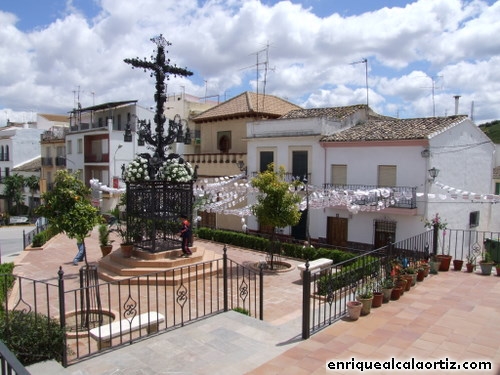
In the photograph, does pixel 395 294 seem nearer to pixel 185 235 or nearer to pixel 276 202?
pixel 276 202

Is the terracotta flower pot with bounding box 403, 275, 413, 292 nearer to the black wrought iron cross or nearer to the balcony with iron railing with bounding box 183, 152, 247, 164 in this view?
the black wrought iron cross

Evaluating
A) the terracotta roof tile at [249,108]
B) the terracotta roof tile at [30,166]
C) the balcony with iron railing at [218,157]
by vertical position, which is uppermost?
the terracotta roof tile at [249,108]

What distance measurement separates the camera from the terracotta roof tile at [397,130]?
694 inches

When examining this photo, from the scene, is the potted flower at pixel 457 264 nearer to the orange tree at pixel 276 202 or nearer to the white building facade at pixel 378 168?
the orange tree at pixel 276 202

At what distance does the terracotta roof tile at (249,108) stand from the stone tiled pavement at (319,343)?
18841 millimetres

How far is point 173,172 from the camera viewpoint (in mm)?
11891

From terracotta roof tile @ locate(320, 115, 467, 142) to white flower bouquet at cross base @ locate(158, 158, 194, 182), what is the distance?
32.3ft

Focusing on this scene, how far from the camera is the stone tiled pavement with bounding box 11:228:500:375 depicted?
5328mm

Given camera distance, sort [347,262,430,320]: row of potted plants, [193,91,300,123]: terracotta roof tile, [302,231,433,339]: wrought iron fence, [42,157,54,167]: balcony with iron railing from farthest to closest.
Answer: [42,157,54,167]: balcony with iron railing → [193,91,300,123]: terracotta roof tile → [347,262,430,320]: row of potted plants → [302,231,433,339]: wrought iron fence

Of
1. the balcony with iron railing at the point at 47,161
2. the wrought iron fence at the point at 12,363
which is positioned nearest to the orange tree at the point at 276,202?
the wrought iron fence at the point at 12,363

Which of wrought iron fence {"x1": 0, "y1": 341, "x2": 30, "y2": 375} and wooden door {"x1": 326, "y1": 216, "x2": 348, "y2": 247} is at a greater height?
wrought iron fence {"x1": 0, "y1": 341, "x2": 30, "y2": 375}

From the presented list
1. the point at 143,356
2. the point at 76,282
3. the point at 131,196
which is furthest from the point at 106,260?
the point at 143,356

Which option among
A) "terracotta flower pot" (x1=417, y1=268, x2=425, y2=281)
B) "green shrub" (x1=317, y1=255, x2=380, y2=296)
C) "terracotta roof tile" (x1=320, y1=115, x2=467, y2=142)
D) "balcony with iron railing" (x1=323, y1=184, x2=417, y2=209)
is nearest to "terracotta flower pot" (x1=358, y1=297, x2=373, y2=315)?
"green shrub" (x1=317, y1=255, x2=380, y2=296)

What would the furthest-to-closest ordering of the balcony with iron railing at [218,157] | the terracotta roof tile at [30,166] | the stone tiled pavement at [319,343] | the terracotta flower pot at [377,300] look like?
the terracotta roof tile at [30,166]
the balcony with iron railing at [218,157]
the terracotta flower pot at [377,300]
the stone tiled pavement at [319,343]
